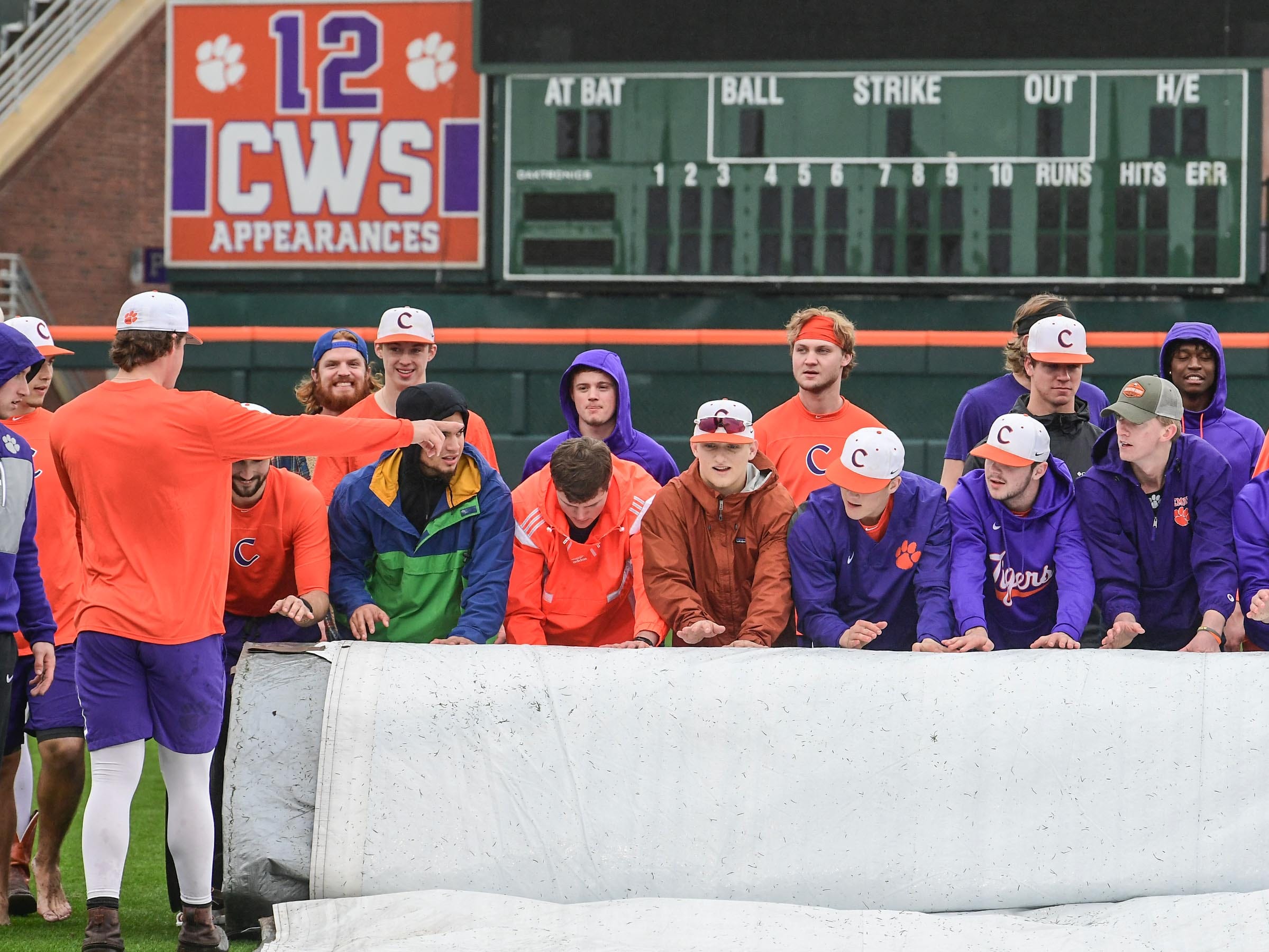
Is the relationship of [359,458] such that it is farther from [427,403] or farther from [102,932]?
[102,932]

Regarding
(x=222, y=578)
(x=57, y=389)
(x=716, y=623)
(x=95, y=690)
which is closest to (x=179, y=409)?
(x=222, y=578)

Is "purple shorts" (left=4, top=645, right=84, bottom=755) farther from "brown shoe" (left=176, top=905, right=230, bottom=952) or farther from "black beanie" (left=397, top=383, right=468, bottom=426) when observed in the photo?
"black beanie" (left=397, top=383, right=468, bottom=426)

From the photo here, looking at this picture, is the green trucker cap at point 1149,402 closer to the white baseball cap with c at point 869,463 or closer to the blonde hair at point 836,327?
the white baseball cap with c at point 869,463

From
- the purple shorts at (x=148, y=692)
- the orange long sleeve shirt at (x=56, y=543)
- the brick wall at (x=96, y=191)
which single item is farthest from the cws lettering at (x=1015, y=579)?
the brick wall at (x=96, y=191)

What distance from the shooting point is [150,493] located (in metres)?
4.32

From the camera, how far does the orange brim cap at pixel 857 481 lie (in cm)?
493

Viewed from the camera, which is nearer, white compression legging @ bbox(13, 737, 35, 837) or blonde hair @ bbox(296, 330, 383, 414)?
white compression legging @ bbox(13, 737, 35, 837)

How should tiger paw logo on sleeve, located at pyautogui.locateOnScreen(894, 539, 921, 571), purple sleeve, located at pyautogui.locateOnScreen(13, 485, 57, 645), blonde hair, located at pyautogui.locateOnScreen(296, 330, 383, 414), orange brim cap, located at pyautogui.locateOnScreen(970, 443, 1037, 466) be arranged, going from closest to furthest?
purple sleeve, located at pyautogui.locateOnScreen(13, 485, 57, 645), orange brim cap, located at pyautogui.locateOnScreen(970, 443, 1037, 466), tiger paw logo on sleeve, located at pyautogui.locateOnScreen(894, 539, 921, 571), blonde hair, located at pyautogui.locateOnScreen(296, 330, 383, 414)

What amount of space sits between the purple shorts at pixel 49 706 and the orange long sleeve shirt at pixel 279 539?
53cm

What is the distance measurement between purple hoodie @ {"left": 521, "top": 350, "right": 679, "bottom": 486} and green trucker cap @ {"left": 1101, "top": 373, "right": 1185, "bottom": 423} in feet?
5.25

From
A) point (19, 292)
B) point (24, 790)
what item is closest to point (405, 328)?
point (24, 790)

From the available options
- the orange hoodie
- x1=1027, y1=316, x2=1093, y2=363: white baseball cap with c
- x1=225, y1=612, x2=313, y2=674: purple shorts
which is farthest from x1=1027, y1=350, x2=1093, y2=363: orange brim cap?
x1=225, y1=612, x2=313, y2=674: purple shorts

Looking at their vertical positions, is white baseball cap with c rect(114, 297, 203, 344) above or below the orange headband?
below

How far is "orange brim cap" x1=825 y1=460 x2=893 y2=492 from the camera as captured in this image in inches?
194
